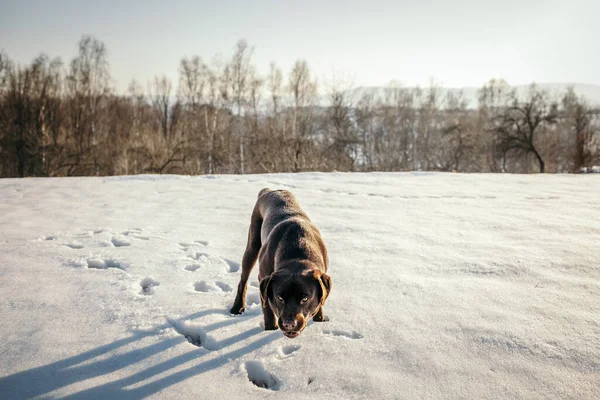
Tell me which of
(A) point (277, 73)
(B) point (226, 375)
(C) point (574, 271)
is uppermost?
(A) point (277, 73)

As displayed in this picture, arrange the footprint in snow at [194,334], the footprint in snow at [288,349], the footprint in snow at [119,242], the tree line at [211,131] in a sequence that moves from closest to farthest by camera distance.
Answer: the footprint in snow at [288,349] < the footprint in snow at [194,334] < the footprint in snow at [119,242] < the tree line at [211,131]

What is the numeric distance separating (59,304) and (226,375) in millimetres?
1980

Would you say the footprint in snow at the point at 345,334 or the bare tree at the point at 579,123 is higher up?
the bare tree at the point at 579,123

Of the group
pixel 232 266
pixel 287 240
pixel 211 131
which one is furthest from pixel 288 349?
pixel 211 131

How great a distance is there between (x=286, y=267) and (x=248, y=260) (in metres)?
1.03

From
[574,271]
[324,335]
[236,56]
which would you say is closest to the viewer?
[324,335]

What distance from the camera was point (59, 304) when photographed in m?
3.17

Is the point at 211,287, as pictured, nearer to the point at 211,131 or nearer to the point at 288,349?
the point at 288,349

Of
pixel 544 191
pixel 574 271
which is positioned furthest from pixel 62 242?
pixel 544 191

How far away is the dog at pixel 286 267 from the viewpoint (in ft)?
7.11

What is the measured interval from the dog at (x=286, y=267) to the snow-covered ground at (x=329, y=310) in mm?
395

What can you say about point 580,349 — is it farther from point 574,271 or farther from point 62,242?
point 62,242

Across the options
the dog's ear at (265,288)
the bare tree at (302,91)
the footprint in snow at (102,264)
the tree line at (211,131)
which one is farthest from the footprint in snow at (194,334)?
Result: the bare tree at (302,91)

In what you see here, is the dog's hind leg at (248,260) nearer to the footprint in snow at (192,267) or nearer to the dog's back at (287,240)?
the dog's back at (287,240)
